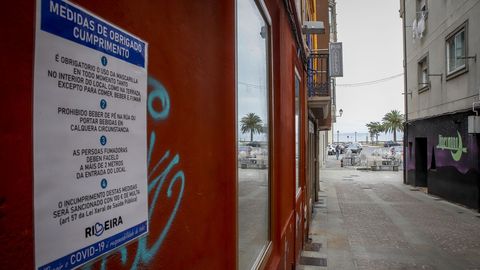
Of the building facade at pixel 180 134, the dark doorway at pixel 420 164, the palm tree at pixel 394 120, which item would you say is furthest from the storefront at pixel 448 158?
the palm tree at pixel 394 120

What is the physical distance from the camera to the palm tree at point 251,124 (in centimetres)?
284

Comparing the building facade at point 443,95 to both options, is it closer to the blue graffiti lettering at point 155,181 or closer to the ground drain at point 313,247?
the ground drain at point 313,247

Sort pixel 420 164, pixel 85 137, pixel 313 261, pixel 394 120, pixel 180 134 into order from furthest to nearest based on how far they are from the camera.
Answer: pixel 394 120 < pixel 420 164 < pixel 313 261 < pixel 180 134 < pixel 85 137

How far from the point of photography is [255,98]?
3250 mm

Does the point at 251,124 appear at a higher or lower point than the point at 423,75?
lower

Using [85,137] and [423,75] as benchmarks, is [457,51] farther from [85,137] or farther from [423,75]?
[85,137]

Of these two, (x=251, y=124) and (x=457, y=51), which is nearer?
(x=251, y=124)

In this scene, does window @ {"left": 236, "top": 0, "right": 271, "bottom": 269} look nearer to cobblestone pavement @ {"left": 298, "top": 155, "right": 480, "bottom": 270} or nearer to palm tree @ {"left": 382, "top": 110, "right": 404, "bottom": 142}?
cobblestone pavement @ {"left": 298, "top": 155, "right": 480, "bottom": 270}

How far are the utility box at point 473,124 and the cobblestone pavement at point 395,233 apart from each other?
2.51m

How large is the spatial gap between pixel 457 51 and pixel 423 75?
4411mm

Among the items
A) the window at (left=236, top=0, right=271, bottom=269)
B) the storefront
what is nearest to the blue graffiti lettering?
the window at (left=236, top=0, right=271, bottom=269)

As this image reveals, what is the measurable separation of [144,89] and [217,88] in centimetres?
82

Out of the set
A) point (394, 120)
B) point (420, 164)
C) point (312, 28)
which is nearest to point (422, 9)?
point (420, 164)

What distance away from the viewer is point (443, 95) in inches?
576
